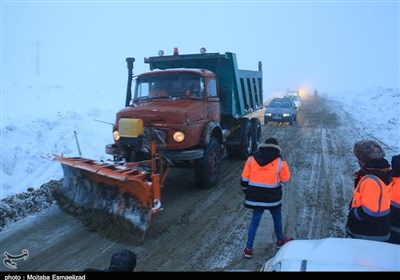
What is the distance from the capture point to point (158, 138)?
6.52 meters

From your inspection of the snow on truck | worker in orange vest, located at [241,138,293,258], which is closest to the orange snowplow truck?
the snow on truck

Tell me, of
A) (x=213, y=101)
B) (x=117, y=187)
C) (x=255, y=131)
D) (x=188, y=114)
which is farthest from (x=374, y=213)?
(x=255, y=131)

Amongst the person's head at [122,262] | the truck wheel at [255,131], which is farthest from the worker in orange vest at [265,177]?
the truck wheel at [255,131]

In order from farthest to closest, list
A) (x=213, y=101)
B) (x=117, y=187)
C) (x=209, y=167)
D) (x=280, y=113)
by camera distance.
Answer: (x=280, y=113) < (x=213, y=101) < (x=209, y=167) < (x=117, y=187)

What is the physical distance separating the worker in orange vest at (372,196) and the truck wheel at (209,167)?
154 inches

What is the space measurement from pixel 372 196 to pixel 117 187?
388cm

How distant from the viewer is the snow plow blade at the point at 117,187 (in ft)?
16.8

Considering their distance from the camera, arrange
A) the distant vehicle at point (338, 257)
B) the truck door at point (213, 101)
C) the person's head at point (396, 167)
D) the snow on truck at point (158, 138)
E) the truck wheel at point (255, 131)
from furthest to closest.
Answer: the truck wheel at point (255, 131)
the truck door at point (213, 101)
the snow on truck at point (158, 138)
the person's head at point (396, 167)
the distant vehicle at point (338, 257)

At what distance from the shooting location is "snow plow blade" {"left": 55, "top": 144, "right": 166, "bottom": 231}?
512cm

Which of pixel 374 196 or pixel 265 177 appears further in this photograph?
pixel 265 177

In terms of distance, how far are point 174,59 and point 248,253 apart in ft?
20.2

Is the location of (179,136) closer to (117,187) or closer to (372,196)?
(117,187)

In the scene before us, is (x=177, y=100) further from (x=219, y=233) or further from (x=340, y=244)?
(x=340, y=244)

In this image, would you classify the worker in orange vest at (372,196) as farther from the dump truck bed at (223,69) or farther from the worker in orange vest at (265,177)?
the dump truck bed at (223,69)
